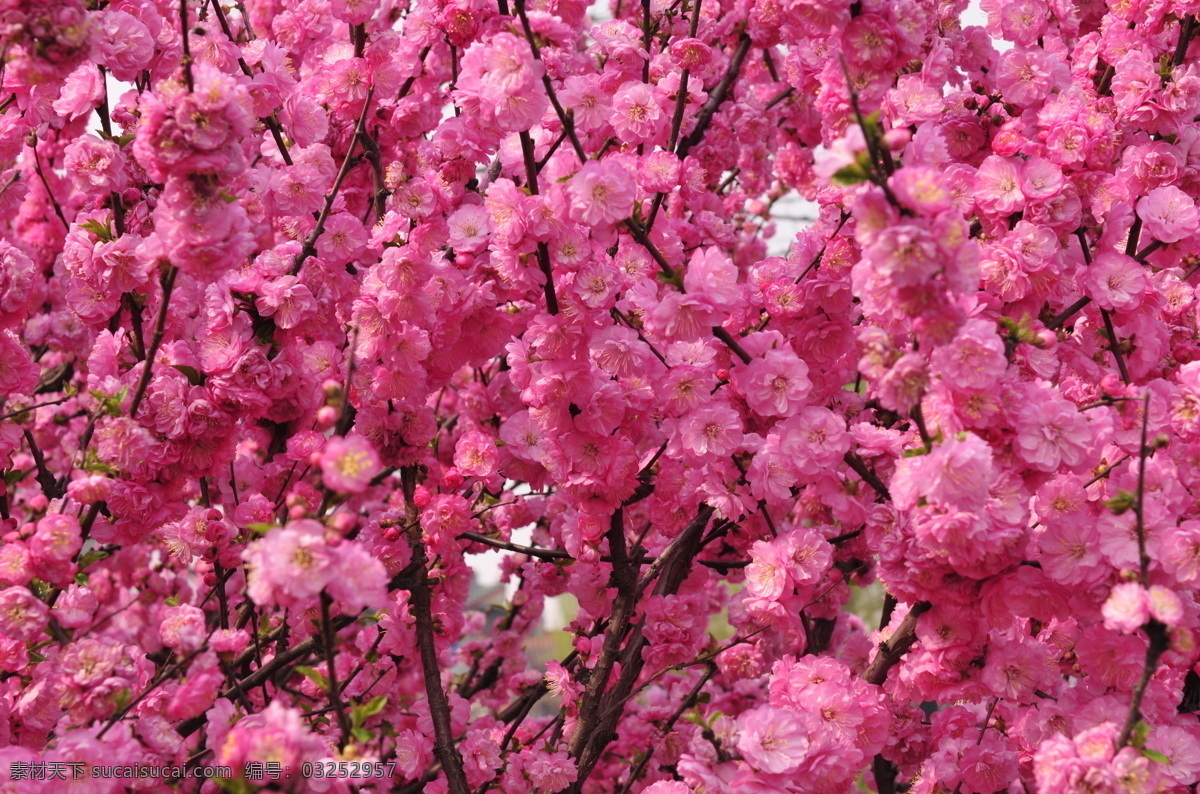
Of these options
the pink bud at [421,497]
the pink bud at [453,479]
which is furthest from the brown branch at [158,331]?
the pink bud at [453,479]

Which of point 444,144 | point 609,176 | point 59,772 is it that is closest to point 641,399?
point 609,176

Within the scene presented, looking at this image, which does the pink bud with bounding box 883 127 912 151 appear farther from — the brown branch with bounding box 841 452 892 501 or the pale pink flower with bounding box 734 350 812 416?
the brown branch with bounding box 841 452 892 501

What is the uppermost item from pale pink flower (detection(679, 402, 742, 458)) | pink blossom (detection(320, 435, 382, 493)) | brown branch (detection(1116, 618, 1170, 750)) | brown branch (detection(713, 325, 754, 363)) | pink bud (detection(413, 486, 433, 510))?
brown branch (detection(713, 325, 754, 363))

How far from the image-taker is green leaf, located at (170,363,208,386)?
2.40m

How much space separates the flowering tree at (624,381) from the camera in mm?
1821

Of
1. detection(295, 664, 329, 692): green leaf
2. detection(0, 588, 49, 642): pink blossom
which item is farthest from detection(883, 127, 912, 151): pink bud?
detection(0, 588, 49, 642): pink blossom

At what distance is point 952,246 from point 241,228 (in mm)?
1390

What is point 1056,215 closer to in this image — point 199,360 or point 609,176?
point 609,176

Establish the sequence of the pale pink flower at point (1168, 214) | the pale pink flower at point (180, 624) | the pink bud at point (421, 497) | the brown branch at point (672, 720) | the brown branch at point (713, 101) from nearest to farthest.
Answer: the pale pink flower at point (180, 624) → the pale pink flower at point (1168, 214) → the pink bud at point (421, 497) → the brown branch at point (672, 720) → the brown branch at point (713, 101)

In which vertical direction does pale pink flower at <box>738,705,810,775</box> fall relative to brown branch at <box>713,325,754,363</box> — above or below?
below

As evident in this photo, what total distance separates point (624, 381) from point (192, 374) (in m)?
1.10

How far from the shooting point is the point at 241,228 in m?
1.98

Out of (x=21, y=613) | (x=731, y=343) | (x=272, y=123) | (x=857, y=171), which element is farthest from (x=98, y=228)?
(x=857, y=171)

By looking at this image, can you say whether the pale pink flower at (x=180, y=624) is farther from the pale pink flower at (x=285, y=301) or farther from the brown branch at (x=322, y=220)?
the brown branch at (x=322, y=220)
